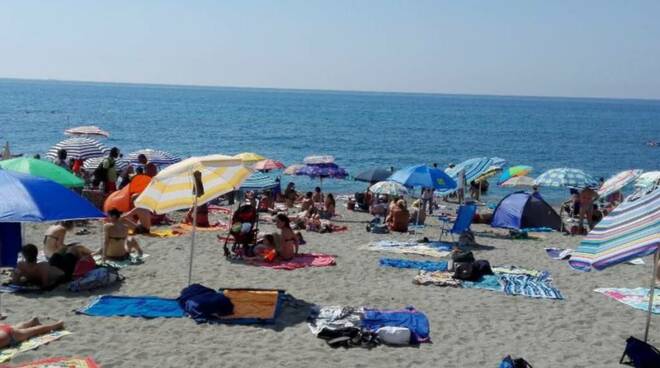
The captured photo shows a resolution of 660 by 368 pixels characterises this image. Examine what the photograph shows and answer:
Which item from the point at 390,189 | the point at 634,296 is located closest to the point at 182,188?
the point at 634,296

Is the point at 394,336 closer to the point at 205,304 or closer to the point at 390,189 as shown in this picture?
the point at 205,304

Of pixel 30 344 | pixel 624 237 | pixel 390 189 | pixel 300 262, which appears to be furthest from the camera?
pixel 390 189

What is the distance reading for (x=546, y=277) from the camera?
35.2 feet

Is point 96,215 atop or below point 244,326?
atop

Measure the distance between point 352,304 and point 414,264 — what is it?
2.83 m

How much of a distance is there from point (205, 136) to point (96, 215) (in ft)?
176

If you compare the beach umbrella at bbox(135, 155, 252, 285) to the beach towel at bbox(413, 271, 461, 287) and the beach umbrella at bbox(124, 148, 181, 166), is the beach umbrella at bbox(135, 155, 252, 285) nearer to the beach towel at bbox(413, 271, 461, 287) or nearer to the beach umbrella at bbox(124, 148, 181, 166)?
the beach towel at bbox(413, 271, 461, 287)

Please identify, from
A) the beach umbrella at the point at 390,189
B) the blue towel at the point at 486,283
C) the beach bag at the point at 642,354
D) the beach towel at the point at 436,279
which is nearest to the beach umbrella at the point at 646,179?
the beach umbrella at the point at 390,189

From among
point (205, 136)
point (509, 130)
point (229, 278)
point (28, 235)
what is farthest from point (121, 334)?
point (509, 130)

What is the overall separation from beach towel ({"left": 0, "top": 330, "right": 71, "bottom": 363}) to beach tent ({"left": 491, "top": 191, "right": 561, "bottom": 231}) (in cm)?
1052

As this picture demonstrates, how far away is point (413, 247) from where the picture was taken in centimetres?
1291

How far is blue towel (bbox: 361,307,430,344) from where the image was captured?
746cm

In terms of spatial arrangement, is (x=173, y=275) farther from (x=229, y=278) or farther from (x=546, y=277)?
(x=546, y=277)

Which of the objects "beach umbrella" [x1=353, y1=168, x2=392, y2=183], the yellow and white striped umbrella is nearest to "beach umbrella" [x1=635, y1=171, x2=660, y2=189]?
"beach umbrella" [x1=353, y1=168, x2=392, y2=183]
